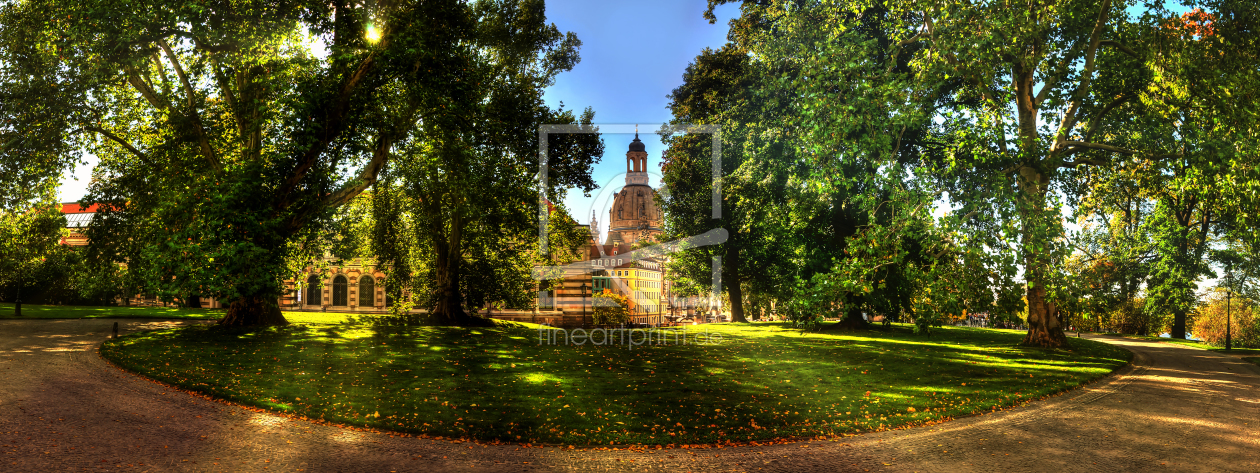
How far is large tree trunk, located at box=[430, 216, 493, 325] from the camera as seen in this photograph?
1129 inches

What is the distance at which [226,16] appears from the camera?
19.8m

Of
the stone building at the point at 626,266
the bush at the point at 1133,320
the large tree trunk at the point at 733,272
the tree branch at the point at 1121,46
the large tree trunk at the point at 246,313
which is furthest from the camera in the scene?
the stone building at the point at 626,266

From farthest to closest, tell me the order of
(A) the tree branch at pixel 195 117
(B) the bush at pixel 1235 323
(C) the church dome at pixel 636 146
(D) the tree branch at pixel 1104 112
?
1. (C) the church dome at pixel 636 146
2. (B) the bush at pixel 1235 323
3. (A) the tree branch at pixel 195 117
4. (D) the tree branch at pixel 1104 112

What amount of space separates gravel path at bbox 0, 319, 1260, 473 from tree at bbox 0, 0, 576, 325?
659 cm

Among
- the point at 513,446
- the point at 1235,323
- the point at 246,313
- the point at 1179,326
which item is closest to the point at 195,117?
the point at 246,313

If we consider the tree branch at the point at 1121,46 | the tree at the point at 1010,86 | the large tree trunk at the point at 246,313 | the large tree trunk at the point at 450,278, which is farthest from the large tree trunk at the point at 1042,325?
the large tree trunk at the point at 246,313

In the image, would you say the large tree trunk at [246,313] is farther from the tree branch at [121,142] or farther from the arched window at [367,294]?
the arched window at [367,294]

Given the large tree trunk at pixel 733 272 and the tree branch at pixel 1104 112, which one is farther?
the large tree trunk at pixel 733 272

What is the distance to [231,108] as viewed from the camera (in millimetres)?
23141

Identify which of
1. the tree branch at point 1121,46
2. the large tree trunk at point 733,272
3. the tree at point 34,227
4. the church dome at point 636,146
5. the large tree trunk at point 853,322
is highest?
the church dome at point 636,146

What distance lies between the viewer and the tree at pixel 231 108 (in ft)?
60.1

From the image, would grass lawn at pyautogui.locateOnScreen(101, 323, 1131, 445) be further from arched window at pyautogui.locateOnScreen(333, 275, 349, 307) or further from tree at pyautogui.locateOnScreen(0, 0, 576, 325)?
arched window at pyautogui.locateOnScreen(333, 275, 349, 307)

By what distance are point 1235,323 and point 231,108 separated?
4689 centimetres

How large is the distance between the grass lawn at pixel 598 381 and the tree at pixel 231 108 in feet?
9.67
